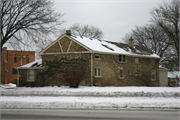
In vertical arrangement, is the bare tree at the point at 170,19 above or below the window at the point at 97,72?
above

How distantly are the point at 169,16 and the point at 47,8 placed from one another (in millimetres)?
16217

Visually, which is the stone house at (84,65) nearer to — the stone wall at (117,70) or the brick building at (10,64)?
the stone wall at (117,70)

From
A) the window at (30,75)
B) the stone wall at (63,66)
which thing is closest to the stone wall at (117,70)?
the stone wall at (63,66)

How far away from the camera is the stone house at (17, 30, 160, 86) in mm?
26219

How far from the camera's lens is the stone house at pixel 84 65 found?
86.0ft

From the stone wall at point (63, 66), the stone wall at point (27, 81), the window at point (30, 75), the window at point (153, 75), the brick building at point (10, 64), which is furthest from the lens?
the brick building at point (10, 64)

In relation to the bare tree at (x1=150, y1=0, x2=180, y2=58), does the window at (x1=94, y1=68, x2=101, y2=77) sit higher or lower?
lower

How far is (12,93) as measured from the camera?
20.7 m

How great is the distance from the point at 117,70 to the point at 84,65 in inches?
198

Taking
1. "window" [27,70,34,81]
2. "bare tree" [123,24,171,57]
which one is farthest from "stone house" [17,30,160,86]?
"bare tree" [123,24,171,57]

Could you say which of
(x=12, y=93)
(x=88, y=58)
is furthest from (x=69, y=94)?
(x=88, y=58)

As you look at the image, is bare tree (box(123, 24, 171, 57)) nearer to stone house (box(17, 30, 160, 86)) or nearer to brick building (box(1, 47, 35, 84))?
stone house (box(17, 30, 160, 86))

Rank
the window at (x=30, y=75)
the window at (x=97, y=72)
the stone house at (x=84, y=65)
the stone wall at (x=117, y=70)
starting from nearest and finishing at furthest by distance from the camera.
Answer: the stone house at (x=84, y=65) → the window at (x=97, y=72) → the stone wall at (x=117, y=70) → the window at (x=30, y=75)

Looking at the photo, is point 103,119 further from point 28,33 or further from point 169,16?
point 169,16
